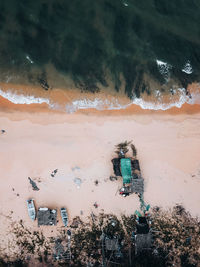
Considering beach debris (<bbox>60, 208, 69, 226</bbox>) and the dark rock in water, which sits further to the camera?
beach debris (<bbox>60, 208, 69, 226</bbox>)

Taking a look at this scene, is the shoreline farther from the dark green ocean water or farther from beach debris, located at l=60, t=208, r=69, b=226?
beach debris, located at l=60, t=208, r=69, b=226

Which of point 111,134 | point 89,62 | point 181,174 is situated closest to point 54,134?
point 111,134

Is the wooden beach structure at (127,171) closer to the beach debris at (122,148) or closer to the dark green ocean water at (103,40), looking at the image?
the beach debris at (122,148)

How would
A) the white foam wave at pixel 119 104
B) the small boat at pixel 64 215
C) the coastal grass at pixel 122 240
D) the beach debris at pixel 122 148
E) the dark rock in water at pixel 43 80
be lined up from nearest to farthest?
1. the dark rock in water at pixel 43 80
2. the small boat at pixel 64 215
3. the coastal grass at pixel 122 240
4. the white foam wave at pixel 119 104
5. the beach debris at pixel 122 148

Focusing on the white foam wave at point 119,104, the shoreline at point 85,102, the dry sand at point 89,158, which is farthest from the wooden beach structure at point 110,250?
the white foam wave at point 119,104

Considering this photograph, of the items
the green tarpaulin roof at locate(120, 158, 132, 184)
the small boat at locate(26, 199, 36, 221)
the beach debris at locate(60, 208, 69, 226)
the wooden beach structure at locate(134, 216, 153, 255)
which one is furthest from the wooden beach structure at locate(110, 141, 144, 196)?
the small boat at locate(26, 199, 36, 221)
